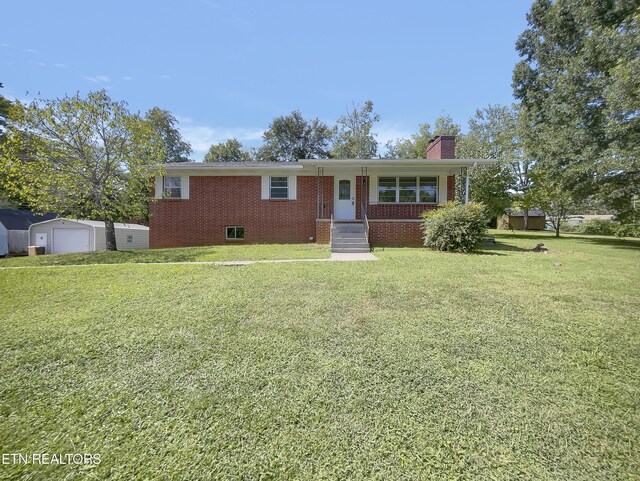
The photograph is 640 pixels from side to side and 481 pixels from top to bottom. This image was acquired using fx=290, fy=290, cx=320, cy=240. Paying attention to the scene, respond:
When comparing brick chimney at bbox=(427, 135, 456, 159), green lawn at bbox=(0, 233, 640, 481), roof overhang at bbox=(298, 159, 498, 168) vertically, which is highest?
brick chimney at bbox=(427, 135, 456, 159)

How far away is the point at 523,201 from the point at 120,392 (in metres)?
27.5

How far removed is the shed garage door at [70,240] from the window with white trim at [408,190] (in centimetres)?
1710

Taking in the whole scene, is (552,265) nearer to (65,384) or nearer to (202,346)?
(202,346)

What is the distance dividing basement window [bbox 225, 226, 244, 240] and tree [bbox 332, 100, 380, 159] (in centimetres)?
1927

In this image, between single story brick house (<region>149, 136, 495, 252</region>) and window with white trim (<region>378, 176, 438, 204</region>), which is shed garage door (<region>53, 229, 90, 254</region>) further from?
window with white trim (<region>378, 176, 438, 204</region>)

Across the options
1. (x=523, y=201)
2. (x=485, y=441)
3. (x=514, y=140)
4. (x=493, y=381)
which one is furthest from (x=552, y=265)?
(x=514, y=140)

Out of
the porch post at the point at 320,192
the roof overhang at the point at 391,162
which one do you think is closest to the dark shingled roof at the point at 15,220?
the porch post at the point at 320,192

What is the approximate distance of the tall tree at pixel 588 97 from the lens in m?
12.2

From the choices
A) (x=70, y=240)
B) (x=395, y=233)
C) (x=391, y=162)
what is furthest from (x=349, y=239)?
(x=70, y=240)

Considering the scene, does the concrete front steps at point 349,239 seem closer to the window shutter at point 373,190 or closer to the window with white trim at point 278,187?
the window shutter at point 373,190

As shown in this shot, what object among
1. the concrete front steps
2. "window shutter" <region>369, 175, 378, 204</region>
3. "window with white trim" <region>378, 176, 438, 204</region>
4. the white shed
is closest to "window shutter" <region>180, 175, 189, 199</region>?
the white shed

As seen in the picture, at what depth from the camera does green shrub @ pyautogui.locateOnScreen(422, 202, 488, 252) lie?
30.7 ft

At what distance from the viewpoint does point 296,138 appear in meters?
34.3

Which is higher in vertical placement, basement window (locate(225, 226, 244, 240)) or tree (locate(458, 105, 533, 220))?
tree (locate(458, 105, 533, 220))
